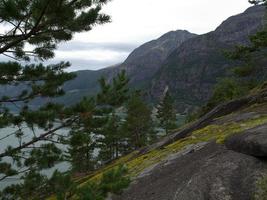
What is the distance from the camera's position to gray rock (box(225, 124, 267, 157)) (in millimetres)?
10477

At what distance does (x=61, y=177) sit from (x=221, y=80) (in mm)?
59099

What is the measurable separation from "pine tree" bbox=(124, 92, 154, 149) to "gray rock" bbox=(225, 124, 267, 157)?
41943 mm

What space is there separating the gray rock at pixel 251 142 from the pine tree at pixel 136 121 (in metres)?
41.9

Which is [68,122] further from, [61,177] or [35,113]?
[61,177]

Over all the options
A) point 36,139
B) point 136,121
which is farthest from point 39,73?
point 136,121

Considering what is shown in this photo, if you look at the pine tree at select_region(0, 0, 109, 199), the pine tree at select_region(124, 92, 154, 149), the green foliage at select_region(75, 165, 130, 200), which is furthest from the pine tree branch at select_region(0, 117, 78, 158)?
the pine tree at select_region(124, 92, 154, 149)

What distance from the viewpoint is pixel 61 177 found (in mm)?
10305

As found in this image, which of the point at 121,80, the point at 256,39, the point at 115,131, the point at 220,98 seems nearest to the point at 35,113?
the point at 121,80

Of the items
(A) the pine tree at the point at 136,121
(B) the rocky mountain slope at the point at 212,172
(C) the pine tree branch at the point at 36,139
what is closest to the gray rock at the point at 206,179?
(B) the rocky mountain slope at the point at 212,172

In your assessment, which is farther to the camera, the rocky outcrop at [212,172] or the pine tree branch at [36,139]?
the pine tree branch at [36,139]

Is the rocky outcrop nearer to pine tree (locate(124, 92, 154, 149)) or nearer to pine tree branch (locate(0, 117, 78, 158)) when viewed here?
pine tree branch (locate(0, 117, 78, 158))

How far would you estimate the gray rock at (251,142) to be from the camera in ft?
34.4

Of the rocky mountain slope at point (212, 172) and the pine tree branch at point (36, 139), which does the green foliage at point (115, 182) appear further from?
the pine tree branch at point (36, 139)

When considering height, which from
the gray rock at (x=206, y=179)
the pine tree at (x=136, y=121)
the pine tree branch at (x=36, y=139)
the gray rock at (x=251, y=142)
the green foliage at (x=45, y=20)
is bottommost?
the pine tree at (x=136, y=121)
